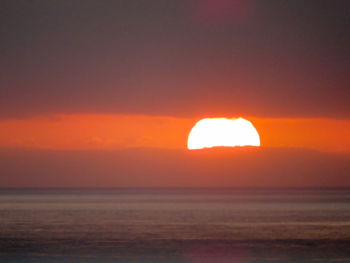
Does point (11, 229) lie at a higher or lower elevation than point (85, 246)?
higher

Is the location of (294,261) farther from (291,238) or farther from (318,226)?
(318,226)

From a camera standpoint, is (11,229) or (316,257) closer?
(316,257)

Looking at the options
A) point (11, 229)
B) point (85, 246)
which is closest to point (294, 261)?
point (85, 246)

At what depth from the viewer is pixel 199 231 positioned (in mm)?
50094

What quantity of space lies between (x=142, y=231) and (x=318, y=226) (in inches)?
509

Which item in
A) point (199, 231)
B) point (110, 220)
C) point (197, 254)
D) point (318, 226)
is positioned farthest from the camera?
point (110, 220)

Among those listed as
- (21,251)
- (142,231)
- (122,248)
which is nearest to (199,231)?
(142,231)

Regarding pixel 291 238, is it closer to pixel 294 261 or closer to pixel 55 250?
pixel 294 261

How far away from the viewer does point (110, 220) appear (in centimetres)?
6212

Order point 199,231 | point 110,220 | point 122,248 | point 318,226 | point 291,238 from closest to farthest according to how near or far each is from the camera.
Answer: point 122,248, point 291,238, point 199,231, point 318,226, point 110,220

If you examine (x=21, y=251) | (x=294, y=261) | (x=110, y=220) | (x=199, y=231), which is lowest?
(x=294, y=261)

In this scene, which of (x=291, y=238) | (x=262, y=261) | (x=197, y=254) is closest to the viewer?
(x=262, y=261)

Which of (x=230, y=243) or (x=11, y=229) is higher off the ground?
(x=11, y=229)

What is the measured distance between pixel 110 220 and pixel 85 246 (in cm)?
2179
